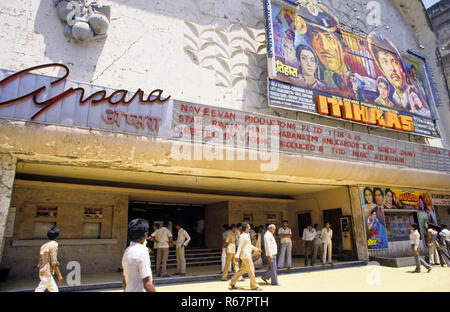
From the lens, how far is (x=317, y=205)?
15.0 m

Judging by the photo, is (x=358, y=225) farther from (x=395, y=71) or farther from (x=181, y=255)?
(x=395, y=71)

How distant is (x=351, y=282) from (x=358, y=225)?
15.5 feet

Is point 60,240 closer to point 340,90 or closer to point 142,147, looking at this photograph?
point 142,147

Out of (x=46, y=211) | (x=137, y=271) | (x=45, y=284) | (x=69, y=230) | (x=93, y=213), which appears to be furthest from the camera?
(x=93, y=213)

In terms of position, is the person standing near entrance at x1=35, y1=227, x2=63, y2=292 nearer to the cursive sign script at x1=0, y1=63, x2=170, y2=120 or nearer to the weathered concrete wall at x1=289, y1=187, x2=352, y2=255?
the cursive sign script at x1=0, y1=63, x2=170, y2=120

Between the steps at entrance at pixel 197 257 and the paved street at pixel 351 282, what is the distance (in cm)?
420

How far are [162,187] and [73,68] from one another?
17.9 feet

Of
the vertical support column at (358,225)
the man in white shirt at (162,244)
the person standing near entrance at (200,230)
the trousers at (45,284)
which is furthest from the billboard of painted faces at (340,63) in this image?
the trousers at (45,284)

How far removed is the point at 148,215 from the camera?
49.9 ft

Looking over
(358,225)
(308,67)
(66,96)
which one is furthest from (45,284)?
(308,67)

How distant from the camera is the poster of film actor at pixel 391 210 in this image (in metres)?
13.1

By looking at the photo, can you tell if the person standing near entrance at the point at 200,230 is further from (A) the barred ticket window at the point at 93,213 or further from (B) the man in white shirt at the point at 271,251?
(B) the man in white shirt at the point at 271,251

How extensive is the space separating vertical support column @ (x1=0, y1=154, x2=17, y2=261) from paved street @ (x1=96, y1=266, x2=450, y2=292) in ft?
12.9

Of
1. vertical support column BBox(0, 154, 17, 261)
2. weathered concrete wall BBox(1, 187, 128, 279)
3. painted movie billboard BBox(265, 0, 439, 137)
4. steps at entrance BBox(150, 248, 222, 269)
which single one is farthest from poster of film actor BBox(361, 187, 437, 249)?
vertical support column BBox(0, 154, 17, 261)
